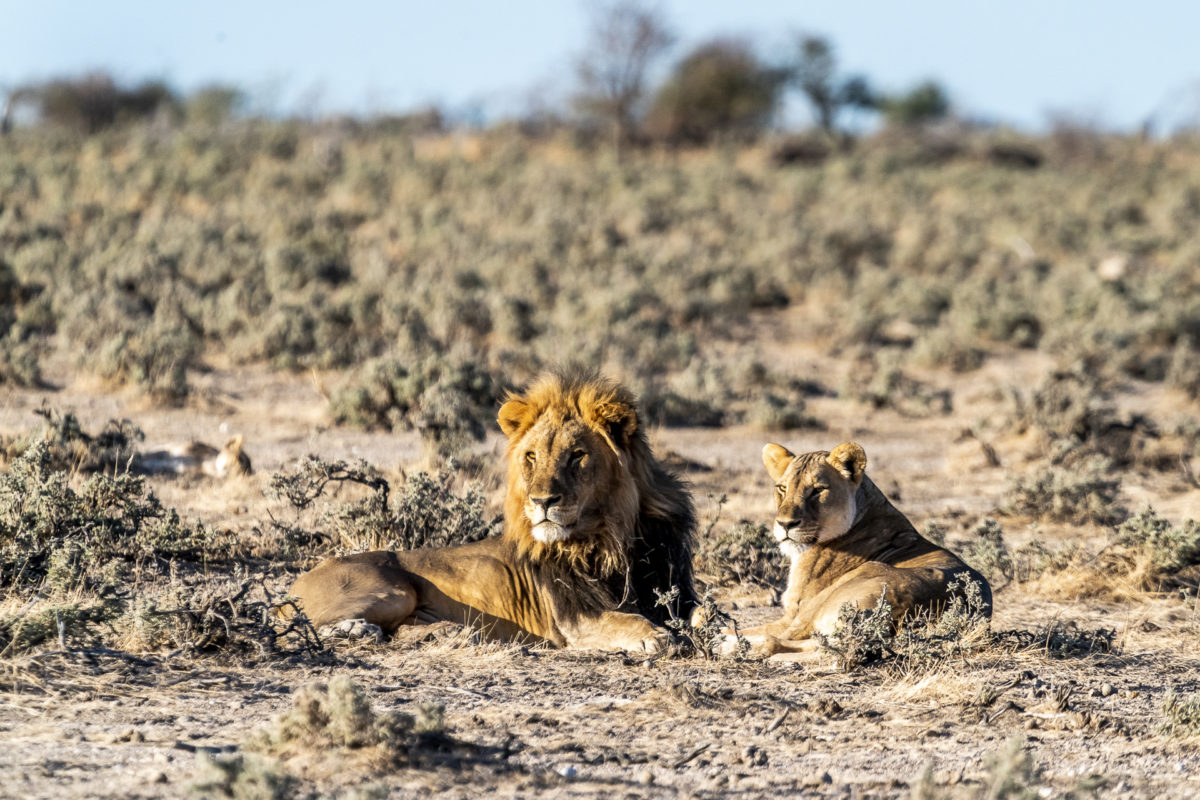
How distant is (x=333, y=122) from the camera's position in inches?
1374

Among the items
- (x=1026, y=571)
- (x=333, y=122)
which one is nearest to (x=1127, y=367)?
(x=1026, y=571)

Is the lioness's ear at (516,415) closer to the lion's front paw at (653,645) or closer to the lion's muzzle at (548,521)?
the lion's muzzle at (548,521)

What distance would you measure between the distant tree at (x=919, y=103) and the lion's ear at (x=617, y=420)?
5273cm

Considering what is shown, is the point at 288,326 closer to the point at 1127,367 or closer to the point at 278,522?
the point at 278,522

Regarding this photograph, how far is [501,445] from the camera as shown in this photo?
38.6 feet

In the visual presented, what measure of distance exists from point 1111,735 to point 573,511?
94.4 inches

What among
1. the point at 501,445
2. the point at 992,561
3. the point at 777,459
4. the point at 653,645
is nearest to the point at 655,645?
the point at 653,645

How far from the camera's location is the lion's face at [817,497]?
6.92 m

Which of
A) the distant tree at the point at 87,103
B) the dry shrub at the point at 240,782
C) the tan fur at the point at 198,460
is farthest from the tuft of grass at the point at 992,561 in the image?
the distant tree at the point at 87,103

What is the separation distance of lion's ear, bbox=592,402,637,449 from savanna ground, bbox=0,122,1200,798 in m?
1.02

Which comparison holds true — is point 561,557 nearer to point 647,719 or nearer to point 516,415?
point 516,415

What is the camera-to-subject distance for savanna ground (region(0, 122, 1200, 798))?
5.16 m

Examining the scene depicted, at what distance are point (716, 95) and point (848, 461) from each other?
41063mm

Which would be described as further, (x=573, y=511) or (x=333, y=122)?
(x=333, y=122)
